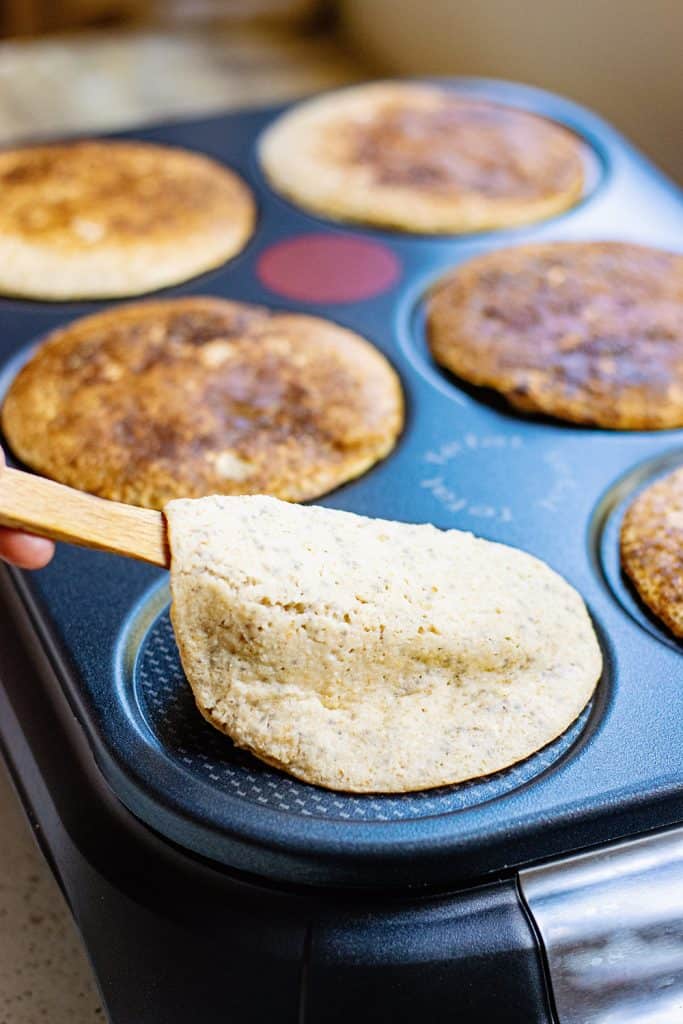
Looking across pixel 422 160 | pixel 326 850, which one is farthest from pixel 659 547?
pixel 422 160

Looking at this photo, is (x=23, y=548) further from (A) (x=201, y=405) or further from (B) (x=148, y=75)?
(B) (x=148, y=75)

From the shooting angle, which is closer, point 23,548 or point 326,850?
point 326,850

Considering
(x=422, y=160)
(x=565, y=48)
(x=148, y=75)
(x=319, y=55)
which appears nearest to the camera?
(x=422, y=160)

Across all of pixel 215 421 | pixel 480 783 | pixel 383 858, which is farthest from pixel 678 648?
pixel 215 421

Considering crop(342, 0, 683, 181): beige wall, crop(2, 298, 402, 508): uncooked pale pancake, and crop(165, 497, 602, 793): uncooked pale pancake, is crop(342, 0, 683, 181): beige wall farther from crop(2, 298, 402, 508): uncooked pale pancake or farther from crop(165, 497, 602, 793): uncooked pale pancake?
crop(165, 497, 602, 793): uncooked pale pancake

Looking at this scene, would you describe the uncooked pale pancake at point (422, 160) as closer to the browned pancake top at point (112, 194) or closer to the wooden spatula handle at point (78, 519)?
the browned pancake top at point (112, 194)

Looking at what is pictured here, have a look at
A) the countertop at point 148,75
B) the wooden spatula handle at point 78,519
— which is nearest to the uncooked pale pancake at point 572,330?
the wooden spatula handle at point 78,519
